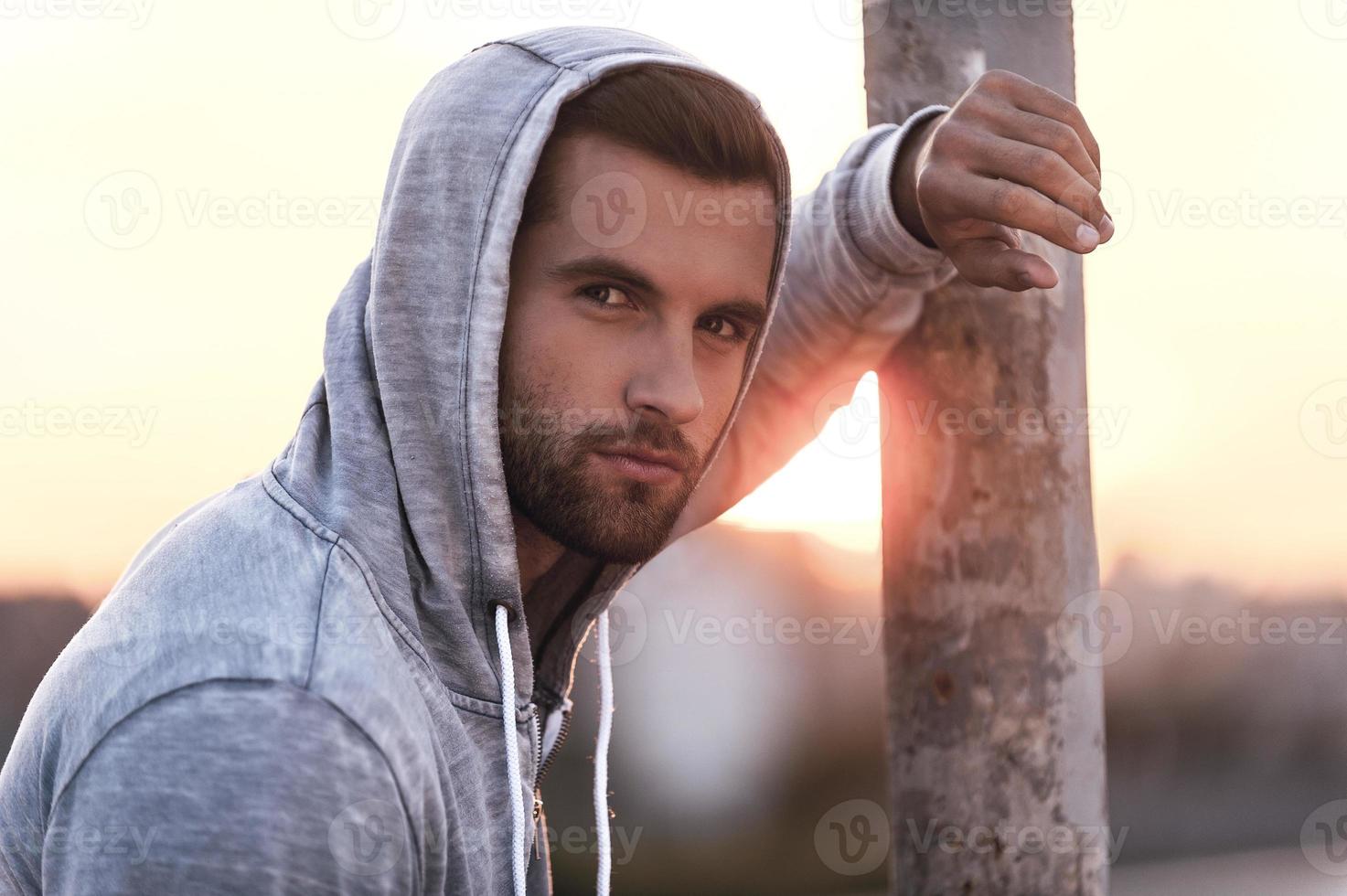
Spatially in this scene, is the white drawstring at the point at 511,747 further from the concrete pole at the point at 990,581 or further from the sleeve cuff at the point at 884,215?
the sleeve cuff at the point at 884,215

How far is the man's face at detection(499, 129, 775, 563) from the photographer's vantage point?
2.04m

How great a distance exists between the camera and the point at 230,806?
1.36 metres

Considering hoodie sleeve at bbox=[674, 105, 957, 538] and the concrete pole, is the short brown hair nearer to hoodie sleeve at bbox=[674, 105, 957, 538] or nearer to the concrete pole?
hoodie sleeve at bbox=[674, 105, 957, 538]

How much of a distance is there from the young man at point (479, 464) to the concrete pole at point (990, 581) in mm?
142

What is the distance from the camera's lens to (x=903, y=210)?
219 centimetres

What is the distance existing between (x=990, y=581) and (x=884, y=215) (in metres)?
0.79

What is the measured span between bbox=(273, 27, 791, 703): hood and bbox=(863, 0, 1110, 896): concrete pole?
2.08ft

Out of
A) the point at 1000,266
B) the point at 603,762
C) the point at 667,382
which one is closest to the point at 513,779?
the point at 603,762

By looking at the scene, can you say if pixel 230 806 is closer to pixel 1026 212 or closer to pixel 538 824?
pixel 538 824

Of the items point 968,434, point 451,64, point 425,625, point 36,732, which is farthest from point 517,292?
point 36,732

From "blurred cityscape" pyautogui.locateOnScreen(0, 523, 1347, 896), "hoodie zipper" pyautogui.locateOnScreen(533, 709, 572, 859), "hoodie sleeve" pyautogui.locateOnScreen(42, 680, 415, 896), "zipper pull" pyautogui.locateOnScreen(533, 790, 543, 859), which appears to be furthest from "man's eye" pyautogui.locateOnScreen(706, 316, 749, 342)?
"blurred cityscape" pyautogui.locateOnScreen(0, 523, 1347, 896)

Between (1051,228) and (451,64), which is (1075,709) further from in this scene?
(451,64)

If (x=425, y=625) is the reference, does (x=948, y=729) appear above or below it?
below

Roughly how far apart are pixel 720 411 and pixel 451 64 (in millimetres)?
840
